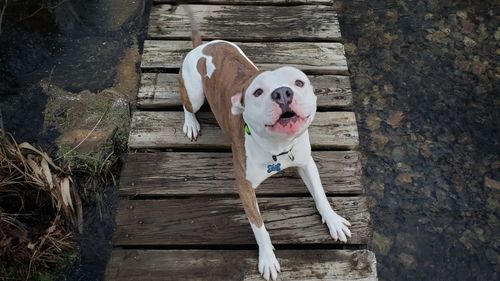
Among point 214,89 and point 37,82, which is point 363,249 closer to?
point 214,89

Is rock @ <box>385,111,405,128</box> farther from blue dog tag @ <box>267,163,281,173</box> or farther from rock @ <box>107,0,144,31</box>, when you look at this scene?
rock @ <box>107,0,144,31</box>

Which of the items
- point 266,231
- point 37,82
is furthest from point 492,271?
point 37,82

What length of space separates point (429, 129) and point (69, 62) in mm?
2913

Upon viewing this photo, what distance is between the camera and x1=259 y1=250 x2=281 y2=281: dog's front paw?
2.63 metres

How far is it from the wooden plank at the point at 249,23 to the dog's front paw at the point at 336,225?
4.73ft

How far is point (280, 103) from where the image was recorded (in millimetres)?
2004

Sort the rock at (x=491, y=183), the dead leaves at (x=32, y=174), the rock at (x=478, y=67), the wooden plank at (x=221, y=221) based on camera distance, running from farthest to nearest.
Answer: the rock at (x=478, y=67), the rock at (x=491, y=183), the dead leaves at (x=32, y=174), the wooden plank at (x=221, y=221)

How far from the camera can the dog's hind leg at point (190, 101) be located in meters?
3.01

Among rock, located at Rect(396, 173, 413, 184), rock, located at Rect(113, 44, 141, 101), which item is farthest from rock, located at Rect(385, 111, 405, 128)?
rock, located at Rect(113, 44, 141, 101)

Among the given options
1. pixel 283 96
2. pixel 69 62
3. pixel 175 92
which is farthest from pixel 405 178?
pixel 69 62

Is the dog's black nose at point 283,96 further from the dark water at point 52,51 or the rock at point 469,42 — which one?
the rock at point 469,42

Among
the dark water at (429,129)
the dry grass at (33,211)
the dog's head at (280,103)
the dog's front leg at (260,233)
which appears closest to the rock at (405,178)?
the dark water at (429,129)

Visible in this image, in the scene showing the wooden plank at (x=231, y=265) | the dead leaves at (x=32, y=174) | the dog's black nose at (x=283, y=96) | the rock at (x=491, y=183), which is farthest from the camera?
the rock at (x=491, y=183)

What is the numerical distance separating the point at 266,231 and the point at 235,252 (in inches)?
9.5
